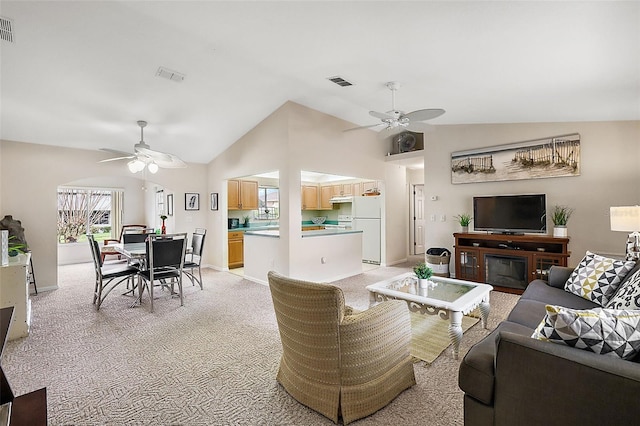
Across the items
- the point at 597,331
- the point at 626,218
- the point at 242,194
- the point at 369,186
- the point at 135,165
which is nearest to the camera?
the point at 597,331

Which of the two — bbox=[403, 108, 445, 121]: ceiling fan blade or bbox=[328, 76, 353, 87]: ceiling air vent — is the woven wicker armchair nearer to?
bbox=[403, 108, 445, 121]: ceiling fan blade

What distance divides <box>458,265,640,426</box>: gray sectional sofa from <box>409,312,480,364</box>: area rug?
93cm

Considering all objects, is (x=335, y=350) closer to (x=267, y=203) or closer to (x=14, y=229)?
(x=14, y=229)

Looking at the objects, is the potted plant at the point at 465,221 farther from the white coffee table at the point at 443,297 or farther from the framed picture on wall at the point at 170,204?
the framed picture on wall at the point at 170,204

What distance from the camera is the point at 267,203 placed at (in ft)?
25.6

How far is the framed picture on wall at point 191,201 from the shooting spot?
20.7ft

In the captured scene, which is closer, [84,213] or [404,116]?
[404,116]

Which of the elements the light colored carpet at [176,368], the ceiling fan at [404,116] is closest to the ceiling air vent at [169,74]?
the ceiling fan at [404,116]

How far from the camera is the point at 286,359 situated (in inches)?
82.2

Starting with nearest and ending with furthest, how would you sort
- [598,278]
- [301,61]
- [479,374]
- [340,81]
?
[479,374]
[598,278]
[301,61]
[340,81]

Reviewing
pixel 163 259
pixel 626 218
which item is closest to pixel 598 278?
pixel 626 218

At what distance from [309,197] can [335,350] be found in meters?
6.55

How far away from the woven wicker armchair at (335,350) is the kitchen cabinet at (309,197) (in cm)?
612

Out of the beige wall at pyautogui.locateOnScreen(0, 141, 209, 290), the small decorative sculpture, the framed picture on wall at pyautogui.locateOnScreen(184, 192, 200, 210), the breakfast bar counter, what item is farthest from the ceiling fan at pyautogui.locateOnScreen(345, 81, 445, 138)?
the small decorative sculpture
